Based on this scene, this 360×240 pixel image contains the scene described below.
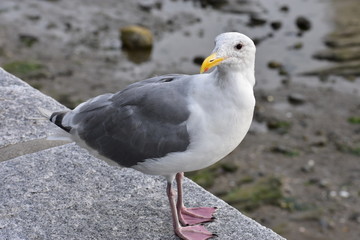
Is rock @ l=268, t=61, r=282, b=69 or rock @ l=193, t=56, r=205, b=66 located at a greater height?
rock @ l=268, t=61, r=282, b=69

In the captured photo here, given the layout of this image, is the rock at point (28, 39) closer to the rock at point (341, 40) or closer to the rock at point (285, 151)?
the rock at point (285, 151)

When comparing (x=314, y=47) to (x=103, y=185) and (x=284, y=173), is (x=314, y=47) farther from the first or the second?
(x=103, y=185)

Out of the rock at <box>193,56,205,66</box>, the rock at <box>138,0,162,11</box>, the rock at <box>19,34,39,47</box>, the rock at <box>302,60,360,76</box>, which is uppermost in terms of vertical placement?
the rock at <box>302,60,360,76</box>

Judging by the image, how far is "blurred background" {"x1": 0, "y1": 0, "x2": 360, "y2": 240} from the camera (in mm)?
7023

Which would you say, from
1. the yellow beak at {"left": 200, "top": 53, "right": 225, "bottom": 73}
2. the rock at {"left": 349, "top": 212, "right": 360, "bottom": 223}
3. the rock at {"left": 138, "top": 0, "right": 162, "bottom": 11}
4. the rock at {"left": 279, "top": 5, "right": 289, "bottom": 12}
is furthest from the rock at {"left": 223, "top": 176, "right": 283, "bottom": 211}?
the rock at {"left": 138, "top": 0, "right": 162, "bottom": 11}

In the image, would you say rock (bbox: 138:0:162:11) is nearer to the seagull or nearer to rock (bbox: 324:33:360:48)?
rock (bbox: 324:33:360:48)

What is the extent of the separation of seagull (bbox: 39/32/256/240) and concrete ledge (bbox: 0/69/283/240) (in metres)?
0.14

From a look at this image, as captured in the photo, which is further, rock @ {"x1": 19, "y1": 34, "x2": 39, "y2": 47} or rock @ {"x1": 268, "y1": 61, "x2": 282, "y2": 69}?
rock @ {"x1": 19, "y1": 34, "x2": 39, "y2": 47}

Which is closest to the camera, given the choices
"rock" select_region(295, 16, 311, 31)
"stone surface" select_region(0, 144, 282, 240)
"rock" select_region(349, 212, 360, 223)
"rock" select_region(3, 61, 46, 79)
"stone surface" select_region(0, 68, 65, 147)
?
"stone surface" select_region(0, 144, 282, 240)

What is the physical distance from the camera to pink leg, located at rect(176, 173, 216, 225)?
3.27 meters

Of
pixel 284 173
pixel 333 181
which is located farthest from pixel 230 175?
pixel 333 181

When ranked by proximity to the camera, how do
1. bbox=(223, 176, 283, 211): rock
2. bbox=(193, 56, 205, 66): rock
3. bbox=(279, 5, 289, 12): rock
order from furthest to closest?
bbox=(279, 5, 289, 12): rock
bbox=(193, 56, 205, 66): rock
bbox=(223, 176, 283, 211): rock

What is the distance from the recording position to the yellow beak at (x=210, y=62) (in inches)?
106

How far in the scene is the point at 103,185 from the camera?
3410 millimetres
